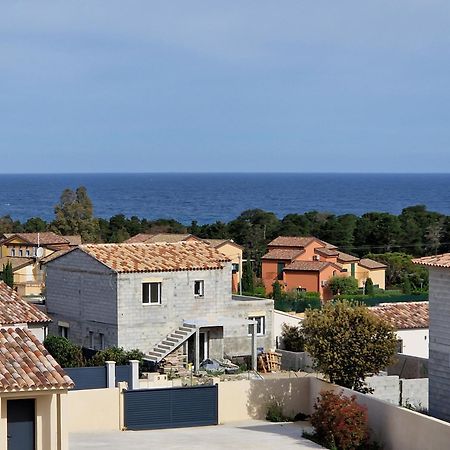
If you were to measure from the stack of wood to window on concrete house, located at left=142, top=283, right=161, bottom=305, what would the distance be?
4442mm

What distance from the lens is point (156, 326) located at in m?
44.1

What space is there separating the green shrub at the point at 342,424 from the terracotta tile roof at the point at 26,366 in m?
7.75

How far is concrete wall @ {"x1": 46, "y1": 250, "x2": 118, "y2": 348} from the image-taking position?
43688 millimetres

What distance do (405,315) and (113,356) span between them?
10941mm

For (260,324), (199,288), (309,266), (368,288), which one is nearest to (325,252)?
(309,266)

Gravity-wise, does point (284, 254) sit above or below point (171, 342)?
above

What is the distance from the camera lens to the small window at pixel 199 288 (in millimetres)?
45406

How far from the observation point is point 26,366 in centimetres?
2422

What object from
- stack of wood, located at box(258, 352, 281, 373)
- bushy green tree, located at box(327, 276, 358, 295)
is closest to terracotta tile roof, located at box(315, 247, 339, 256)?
bushy green tree, located at box(327, 276, 358, 295)

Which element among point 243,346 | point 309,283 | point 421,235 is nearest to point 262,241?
point 421,235

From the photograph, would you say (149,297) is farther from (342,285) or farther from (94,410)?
(342,285)

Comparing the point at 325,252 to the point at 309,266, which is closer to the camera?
the point at 309,266

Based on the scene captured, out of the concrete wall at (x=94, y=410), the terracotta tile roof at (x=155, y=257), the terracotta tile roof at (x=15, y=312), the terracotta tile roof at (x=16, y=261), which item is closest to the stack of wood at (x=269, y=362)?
the terracotta tile roof at (x=155, y=257)

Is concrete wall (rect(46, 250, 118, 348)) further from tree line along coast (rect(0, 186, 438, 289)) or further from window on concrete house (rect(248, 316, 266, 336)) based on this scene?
tree line along coast (rect(0, 186, 438, 289))
